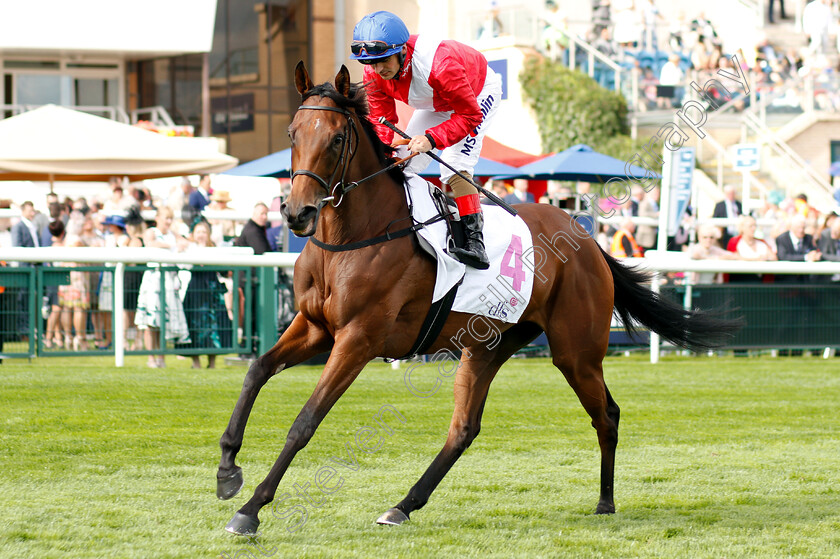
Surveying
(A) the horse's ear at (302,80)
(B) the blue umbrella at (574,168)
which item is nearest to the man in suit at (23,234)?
(B) the blue umbrella at (574,168)

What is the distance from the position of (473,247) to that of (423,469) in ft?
4.51

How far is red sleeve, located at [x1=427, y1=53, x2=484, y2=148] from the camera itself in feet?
14.7

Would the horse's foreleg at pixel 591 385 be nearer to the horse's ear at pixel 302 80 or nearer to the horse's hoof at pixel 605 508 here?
the horse's hoof at pixel 605 508

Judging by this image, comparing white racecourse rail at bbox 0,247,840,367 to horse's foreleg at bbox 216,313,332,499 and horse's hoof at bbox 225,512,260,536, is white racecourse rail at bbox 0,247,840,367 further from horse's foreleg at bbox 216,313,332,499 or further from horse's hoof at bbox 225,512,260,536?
horse's hoof at bbox 225,512,260,536

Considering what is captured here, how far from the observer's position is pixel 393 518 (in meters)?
4.38

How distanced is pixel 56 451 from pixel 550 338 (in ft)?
8.56

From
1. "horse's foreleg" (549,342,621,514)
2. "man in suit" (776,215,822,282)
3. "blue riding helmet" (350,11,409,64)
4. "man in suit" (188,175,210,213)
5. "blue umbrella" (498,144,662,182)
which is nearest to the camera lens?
"blue riding helmet" (350,11,409,64)

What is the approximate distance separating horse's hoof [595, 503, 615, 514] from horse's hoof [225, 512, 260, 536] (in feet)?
5.08

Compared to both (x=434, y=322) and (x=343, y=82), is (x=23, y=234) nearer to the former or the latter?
(x=434, y=322)

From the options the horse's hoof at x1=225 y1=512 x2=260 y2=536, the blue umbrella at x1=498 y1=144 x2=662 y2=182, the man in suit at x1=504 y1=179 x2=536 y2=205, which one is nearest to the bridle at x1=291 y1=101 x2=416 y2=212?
the horse's hoof at x1=225 y1=512 x2=260 y2=536

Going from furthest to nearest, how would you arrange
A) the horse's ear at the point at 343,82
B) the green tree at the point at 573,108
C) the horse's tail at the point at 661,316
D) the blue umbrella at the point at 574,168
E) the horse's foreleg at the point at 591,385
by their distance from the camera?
the green tree at the point at 573,108 → the blue umbrella at the point at 574,168 → the horse's tail at the point at 661,316 → the horse's foreleg at the point at 591,385 → the horse's ear at the point at 343,82

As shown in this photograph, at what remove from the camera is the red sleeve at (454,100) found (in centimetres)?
449

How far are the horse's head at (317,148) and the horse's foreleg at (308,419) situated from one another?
494 mm

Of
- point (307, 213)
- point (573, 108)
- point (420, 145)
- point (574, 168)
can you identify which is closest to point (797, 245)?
point (574, 168)
